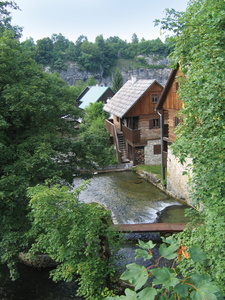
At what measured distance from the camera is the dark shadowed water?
30.2 ft

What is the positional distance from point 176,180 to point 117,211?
4.24 meters

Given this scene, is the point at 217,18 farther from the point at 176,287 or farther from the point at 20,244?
the point at 20,244

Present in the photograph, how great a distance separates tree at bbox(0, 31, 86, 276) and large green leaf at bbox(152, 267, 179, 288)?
6.72m

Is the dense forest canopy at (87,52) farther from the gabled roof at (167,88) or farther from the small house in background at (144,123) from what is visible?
the gabled roof at (167,88)

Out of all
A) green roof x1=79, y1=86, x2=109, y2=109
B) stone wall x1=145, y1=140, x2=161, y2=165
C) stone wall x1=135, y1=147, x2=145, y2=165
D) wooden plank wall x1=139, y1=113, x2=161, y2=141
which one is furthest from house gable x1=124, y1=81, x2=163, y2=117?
green roof x1=79, y1=86, x2=109, y2=109

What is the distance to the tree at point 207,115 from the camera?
17.1 ft

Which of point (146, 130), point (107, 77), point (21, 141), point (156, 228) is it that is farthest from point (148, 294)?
point (107, 77)

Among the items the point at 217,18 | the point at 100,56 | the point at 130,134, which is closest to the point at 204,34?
the point at 217,18

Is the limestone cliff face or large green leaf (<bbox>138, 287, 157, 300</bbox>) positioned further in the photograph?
the limestone cliff face

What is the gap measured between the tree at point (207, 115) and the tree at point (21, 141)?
4.91 meters

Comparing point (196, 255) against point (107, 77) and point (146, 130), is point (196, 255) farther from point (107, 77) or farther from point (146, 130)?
point (107, 77)

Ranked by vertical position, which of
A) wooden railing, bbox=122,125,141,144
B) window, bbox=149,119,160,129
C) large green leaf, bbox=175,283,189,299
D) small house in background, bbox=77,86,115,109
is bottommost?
large green leaf, bbox=175,283,189,299

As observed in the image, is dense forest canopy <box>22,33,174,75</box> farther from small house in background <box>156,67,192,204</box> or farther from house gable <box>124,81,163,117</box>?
small house in background <box>156,67,192,204</box>

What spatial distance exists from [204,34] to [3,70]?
7635 millimetres
